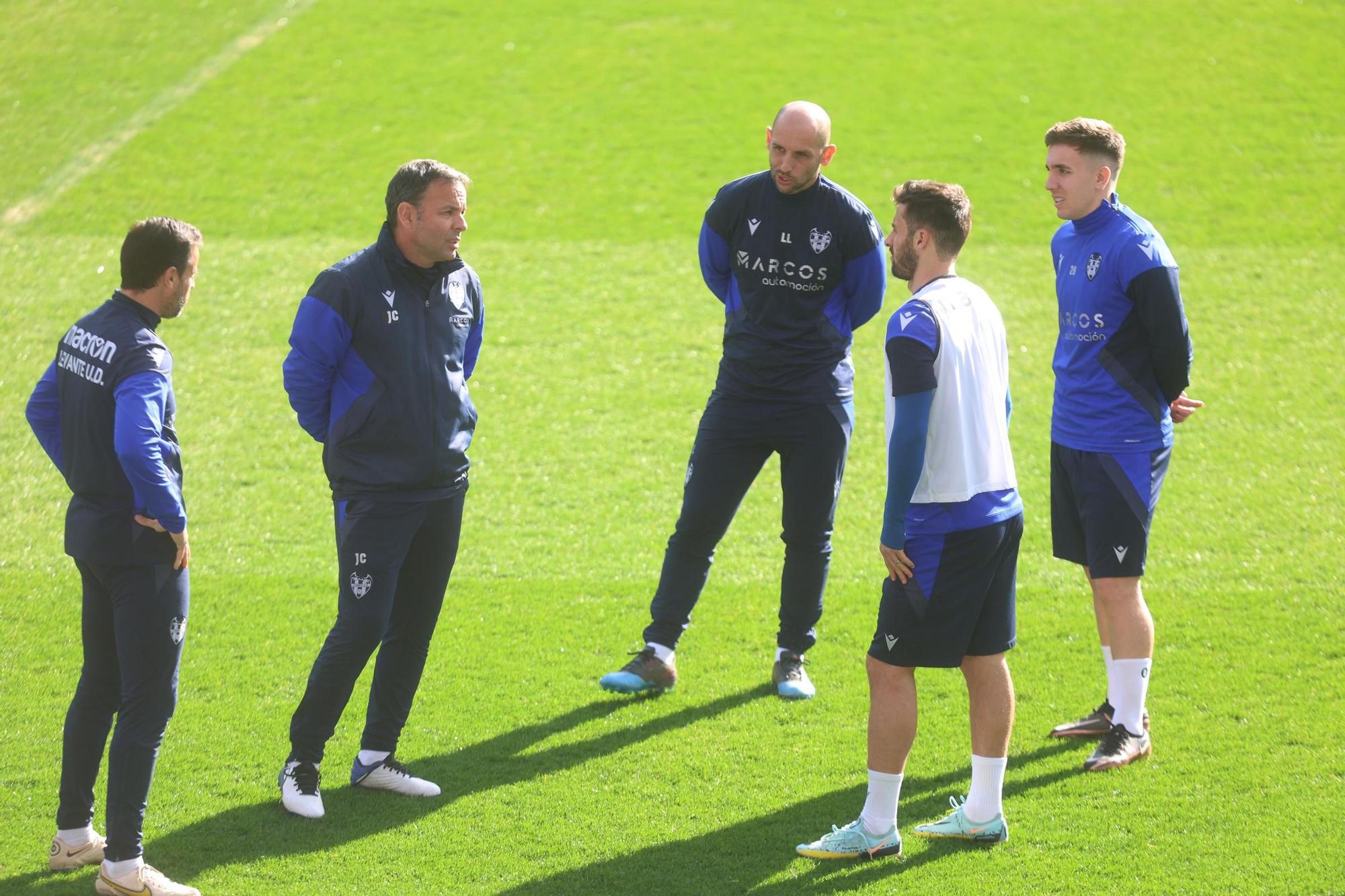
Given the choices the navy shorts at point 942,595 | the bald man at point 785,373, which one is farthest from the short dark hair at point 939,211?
the bald man at point 785,373

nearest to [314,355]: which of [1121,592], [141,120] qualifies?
[1121,592]

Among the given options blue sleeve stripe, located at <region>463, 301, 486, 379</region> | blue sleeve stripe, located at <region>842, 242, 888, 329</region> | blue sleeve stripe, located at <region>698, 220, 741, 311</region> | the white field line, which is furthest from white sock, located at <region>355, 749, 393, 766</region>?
the white field line

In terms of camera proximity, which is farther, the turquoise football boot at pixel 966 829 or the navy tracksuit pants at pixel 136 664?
the turquoise football boot at pixel 966 829

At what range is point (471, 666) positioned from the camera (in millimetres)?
5426

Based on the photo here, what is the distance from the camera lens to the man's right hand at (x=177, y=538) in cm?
363

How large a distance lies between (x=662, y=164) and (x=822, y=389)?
7887mm

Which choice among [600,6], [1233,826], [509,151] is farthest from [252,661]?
[600,6]

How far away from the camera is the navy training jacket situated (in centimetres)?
406

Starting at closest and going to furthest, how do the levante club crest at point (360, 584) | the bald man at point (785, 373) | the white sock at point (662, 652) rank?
1. the levante club crest at point (360, 584)
2. the bald man at point (785, 373)
3. the white sock at point (662, 652)

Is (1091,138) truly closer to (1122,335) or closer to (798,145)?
(1122,335)

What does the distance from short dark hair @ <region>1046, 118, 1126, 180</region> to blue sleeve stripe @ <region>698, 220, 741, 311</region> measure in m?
1.33

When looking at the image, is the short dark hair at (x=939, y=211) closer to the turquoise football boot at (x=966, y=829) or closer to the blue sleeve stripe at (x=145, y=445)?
the turquoise football boot at (x=966, y=829)

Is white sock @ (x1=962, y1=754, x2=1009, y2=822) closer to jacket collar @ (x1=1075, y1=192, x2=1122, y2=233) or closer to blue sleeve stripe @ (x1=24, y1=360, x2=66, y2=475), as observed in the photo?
jacket collar @ (x1=1075, y1=192, x2=1122, y2=233)

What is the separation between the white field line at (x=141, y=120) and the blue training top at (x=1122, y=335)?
9828 millimetres
